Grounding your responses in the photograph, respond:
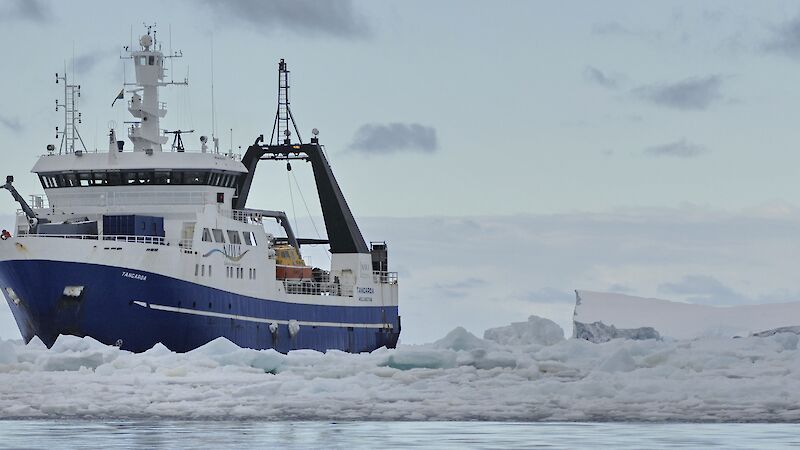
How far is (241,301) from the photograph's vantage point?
2446 inches

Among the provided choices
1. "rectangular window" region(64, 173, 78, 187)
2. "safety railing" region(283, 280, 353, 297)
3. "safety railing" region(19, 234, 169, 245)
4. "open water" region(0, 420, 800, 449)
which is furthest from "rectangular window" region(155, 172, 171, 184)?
"open water" region(0, 420, 800, 449)

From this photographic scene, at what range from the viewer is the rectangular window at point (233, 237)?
63125 mm

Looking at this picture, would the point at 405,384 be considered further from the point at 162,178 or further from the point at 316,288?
the point at 316,288

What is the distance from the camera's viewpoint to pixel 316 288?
2835 inches

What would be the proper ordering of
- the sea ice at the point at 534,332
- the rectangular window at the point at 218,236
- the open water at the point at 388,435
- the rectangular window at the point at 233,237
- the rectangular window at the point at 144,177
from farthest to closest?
the sea ice at the point at 534,332 < the rectangular window at the point at 233,237 < the rectangular window at the point at 144,177 < the rectangular window at the point at 218,236 < the open water at the point at 388,435

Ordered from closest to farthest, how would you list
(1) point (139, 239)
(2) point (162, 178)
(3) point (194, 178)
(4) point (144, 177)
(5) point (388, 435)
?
(5) point (388, 435) → (1) point (139, 239) → (4) point (144, 177) → (2) point (162, 178) → (3) point (194, 178)

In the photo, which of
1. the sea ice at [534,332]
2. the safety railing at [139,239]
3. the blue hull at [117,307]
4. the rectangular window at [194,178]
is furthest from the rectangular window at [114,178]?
the sea ice at [534,332]

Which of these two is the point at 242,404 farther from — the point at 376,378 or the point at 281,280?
the point at 281,280

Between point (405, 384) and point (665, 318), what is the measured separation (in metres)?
37.3

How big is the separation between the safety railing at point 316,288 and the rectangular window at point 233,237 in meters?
4.76

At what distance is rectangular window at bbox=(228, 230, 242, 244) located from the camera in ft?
207

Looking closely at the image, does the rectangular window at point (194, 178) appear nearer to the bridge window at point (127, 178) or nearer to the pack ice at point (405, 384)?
the bridge window at point (127, 178)

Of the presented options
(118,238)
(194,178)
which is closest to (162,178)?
(194,178)

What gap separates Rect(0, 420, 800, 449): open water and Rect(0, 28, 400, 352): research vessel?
18.6m
